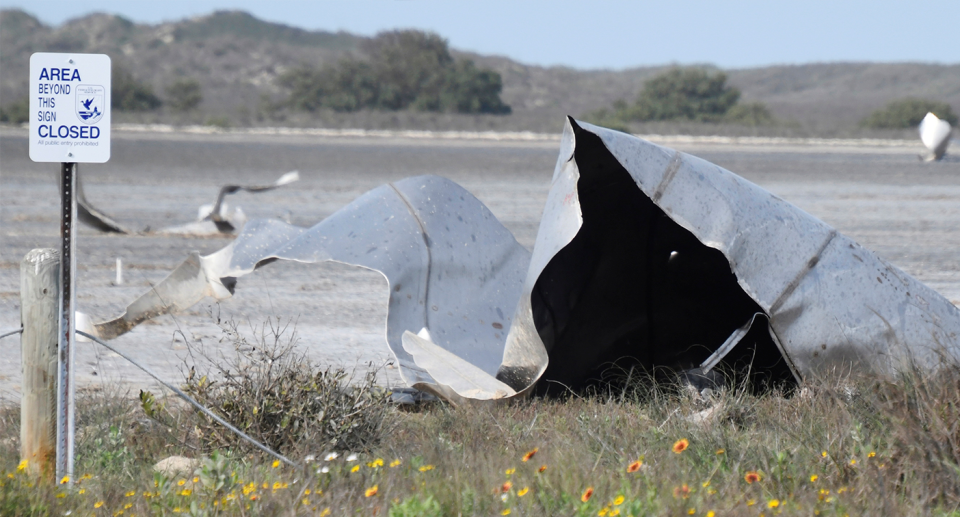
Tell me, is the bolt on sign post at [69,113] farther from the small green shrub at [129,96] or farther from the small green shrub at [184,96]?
the small green shrub at [184,96]

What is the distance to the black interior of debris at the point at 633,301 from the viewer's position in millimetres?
5836

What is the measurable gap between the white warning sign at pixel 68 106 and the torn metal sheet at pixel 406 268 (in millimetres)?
1874

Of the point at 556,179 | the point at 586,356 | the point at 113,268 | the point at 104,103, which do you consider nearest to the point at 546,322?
the point at 586,356

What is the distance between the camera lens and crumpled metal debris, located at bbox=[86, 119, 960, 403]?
464cm

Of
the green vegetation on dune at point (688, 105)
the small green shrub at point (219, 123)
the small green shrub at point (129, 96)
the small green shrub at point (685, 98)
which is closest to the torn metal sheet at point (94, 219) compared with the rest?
the small green shrub at point (219, 123)

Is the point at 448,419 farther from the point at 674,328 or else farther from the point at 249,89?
the point at 249,89

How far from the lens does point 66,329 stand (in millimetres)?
3895

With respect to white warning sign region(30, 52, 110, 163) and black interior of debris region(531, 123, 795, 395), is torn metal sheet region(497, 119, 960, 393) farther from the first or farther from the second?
white warning sign region(30, 52, 110, 163)

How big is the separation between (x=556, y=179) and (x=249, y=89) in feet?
305

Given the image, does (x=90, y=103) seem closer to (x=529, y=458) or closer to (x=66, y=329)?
(x=66, y=329)

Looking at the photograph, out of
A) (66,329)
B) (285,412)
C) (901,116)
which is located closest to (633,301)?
(285,412)

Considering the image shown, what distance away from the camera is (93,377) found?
6.14 meters

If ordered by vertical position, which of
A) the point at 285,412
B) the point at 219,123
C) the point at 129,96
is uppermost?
the point at 285,412

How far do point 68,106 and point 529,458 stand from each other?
229 centimetres
